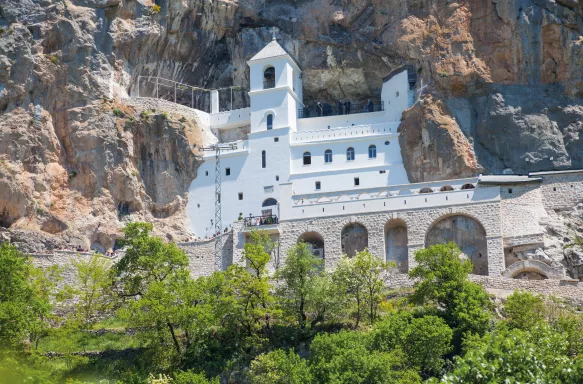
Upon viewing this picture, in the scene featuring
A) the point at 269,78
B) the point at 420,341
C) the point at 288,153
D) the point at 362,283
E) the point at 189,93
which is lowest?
the point at 420,341

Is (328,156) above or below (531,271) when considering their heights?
above

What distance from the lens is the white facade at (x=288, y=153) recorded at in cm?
6606

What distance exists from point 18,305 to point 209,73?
31.6 m

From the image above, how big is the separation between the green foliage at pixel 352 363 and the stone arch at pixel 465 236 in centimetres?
1413

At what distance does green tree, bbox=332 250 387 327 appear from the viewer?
5184 cm

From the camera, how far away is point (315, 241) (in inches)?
2421

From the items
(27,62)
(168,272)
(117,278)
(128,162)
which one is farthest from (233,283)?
(27,62)

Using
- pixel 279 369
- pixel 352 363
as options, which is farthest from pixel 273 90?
pixel 352 363

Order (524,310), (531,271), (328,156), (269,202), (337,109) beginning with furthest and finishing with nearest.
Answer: (337,109)
(328,156)
(269,202)
(531,271)
(524,310)

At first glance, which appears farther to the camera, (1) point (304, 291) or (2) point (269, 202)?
(2) point (269, 202)

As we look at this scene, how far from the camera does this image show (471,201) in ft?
194

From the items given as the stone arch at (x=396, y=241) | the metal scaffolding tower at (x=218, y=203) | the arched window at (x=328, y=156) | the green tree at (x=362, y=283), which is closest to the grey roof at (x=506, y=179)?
the stone arch at (x=396, y=241)

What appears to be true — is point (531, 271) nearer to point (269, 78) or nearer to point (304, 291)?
point (304, 291)

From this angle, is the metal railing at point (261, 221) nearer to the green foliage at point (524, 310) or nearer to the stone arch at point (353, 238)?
the stone arch at point (353, 238)
